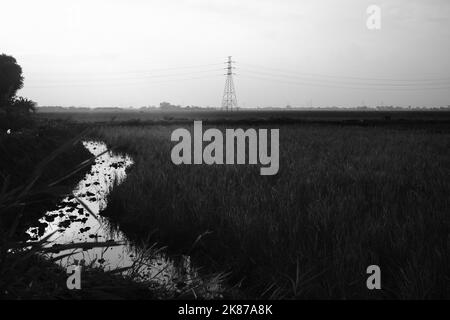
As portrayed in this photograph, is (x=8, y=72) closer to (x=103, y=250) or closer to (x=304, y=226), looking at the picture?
(x=103, y=250)

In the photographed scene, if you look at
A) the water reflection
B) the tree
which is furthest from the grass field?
the tree

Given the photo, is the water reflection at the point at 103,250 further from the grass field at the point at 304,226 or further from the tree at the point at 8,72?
the tree at the point at 8,72

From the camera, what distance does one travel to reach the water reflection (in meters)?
3.70

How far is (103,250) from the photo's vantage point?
5227 mm

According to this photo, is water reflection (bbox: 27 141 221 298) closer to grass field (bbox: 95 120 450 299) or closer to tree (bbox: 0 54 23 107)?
grass field (bbox: 95 120 450 299)

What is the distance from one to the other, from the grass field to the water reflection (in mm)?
298

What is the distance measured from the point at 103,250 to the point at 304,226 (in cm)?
281

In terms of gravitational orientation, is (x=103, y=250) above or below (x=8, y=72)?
below

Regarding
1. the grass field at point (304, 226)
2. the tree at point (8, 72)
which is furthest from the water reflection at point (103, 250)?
the tree at point (8, 72)

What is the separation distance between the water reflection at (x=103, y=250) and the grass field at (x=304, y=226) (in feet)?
0.98

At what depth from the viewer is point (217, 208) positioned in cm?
595

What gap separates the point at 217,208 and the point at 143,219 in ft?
4.31

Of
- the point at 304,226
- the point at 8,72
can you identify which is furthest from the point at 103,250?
the point at 8,72
